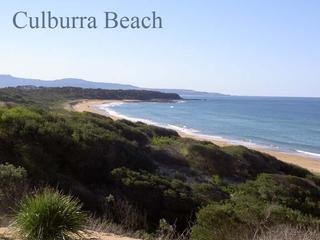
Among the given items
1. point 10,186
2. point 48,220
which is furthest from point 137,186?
point 48,220

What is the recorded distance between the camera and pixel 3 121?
47.0 ft

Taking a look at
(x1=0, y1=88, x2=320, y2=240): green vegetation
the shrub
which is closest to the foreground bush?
the shrub

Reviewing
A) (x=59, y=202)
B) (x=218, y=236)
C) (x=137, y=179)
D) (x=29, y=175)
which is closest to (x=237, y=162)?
(x=137, y=179)

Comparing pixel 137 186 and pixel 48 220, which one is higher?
pixel 48 220

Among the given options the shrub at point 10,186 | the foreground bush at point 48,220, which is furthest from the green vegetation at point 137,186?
the foreground bush at point 48,220

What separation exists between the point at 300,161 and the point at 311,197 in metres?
23.4

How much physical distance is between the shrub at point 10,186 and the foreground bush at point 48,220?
2.42m

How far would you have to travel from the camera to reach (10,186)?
30.0ft

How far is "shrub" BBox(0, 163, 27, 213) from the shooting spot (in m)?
8.55

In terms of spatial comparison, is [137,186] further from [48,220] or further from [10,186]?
[48,220]

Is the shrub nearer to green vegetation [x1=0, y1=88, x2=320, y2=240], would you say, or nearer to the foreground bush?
green vegetation [x1=0, y1=88, x2=320, y2=240]

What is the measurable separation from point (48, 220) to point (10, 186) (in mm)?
3457

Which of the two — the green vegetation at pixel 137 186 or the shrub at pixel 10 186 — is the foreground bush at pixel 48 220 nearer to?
the shrub at pixel 10 186

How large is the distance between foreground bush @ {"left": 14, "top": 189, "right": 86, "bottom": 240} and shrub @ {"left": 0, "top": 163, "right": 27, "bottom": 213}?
2.42m
